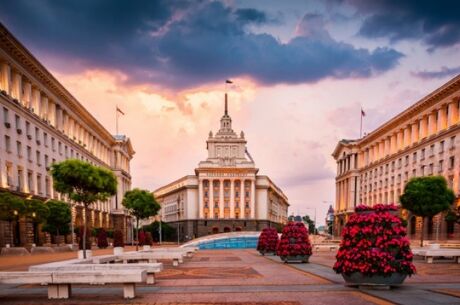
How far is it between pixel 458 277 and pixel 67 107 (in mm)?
67633

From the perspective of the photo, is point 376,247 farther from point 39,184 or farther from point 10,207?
point 39,184

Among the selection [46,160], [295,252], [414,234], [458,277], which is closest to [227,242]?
[414,234]

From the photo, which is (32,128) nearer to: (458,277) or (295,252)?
(295,252)

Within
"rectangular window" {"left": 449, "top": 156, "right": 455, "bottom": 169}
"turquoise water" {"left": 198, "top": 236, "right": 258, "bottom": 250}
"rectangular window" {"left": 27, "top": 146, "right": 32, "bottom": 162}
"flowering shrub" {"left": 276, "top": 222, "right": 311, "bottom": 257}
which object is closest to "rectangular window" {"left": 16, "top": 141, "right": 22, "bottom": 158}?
"rectangular window" {"left": 27, "top": 146, "right": 32, "bottom": 162}

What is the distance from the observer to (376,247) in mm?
15039

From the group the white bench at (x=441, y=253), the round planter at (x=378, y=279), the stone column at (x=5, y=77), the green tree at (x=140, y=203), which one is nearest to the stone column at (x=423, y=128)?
the green tree at (x=140, y=203)

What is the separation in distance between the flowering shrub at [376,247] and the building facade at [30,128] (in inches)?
1599

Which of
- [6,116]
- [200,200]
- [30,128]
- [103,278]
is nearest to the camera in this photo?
[103,278]

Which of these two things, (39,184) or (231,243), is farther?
(231,243)

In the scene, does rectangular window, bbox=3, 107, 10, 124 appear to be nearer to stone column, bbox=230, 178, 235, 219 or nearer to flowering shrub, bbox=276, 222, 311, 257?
flowering shrub, bbox=276, 222, 311, 257

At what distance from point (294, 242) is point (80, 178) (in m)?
14.1

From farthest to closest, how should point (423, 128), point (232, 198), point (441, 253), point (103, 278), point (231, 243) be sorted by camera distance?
1. point (232, 198)
2. point (231, 243)
3. point (423, 128)
4. point (441, 253)
5. point (103, 278)

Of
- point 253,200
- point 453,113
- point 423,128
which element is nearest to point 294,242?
point 453,113

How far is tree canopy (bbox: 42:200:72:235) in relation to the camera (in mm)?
53200
